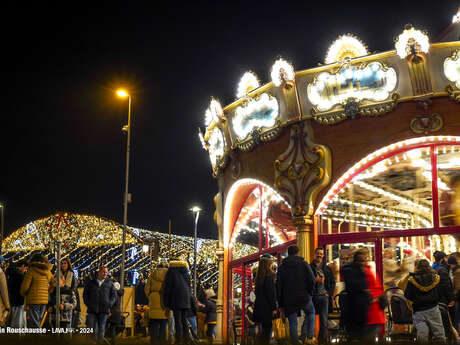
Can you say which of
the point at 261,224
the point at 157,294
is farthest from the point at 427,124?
the point at 157,294

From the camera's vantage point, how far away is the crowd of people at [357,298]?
9.62m

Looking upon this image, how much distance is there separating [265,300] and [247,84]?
843 cm

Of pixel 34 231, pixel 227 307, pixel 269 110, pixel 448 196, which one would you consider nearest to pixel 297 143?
pixel 269 110

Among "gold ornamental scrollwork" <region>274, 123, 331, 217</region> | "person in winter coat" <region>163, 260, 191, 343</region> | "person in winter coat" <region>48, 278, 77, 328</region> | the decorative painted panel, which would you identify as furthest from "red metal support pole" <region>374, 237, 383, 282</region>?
"person in winter coat" <region>48, 278, 77, 328</region>

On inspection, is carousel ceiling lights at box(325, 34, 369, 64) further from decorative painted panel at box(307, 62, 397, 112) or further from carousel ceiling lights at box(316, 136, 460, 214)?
carousel ceiling lights at box(316, 136, 460, 214)

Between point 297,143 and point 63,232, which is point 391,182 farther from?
point 63,232

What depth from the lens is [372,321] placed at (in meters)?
9.54

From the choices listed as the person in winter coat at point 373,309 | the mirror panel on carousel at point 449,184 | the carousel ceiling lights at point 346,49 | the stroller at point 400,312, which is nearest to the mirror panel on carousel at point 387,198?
the mirror panel on carousel at point 449,184

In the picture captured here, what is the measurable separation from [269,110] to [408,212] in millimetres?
4728

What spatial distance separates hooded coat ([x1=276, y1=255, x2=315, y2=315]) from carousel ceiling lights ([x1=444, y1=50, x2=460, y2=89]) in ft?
22.3

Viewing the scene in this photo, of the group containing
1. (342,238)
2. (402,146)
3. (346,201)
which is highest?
(402,146)

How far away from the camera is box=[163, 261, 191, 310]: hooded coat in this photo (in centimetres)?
1232

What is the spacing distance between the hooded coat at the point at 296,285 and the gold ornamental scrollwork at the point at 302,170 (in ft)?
18.1

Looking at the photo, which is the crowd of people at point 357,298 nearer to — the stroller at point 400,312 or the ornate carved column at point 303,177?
the stroller at point 400,312
